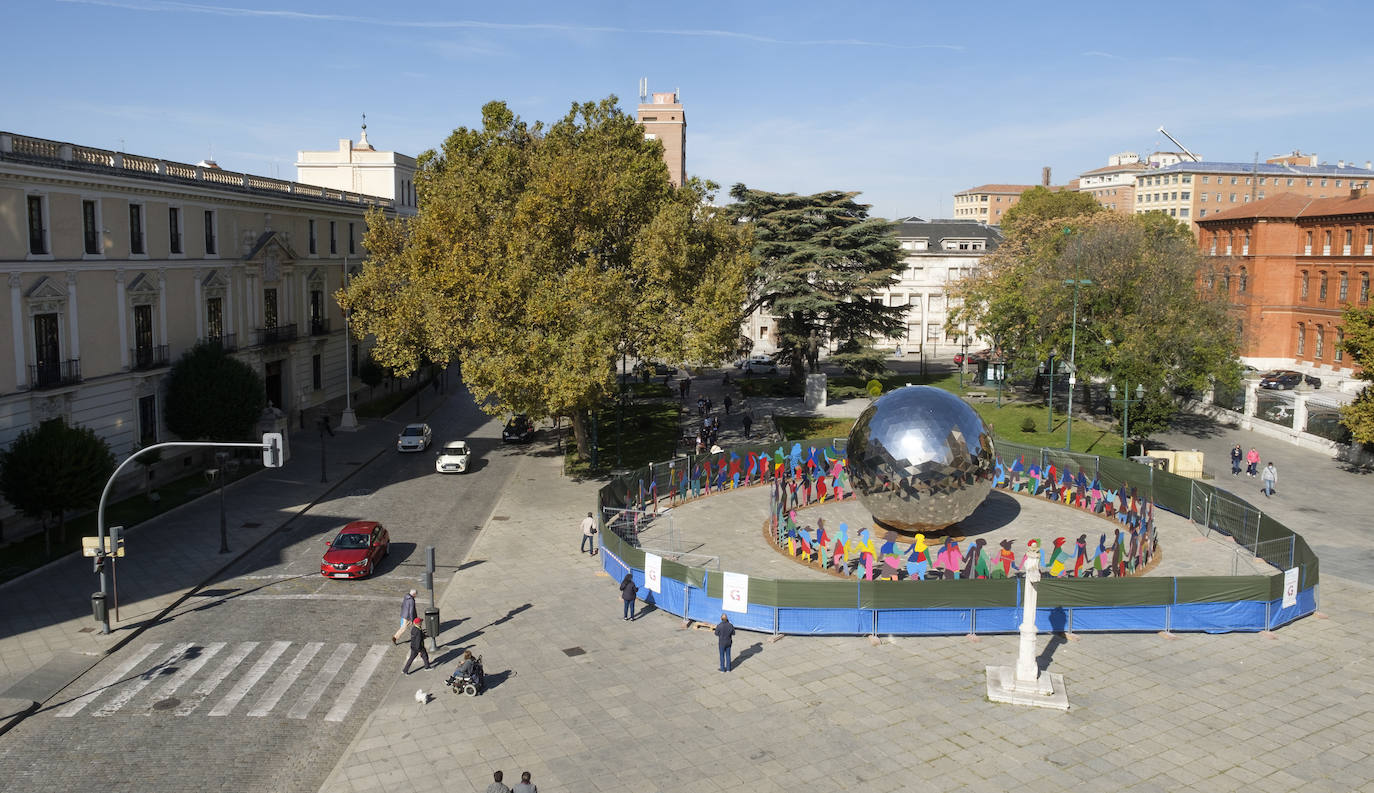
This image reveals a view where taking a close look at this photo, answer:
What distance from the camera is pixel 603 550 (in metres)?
27.8

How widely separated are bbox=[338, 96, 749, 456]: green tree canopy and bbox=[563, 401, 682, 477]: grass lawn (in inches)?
61.6

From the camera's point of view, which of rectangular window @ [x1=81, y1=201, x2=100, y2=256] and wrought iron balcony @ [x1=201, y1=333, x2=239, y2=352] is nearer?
rectangular window @ [x1=81, y1=201, x2=100, y2=256]

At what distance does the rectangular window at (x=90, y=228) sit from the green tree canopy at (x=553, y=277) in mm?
10398

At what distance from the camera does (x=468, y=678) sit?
63.3 ft

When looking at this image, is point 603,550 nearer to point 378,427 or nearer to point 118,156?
point 118,156

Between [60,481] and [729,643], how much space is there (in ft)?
67.1

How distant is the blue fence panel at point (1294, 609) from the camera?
22.8 m

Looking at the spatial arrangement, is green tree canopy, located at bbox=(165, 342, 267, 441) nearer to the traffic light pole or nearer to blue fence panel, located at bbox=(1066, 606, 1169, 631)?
the traffic light pole

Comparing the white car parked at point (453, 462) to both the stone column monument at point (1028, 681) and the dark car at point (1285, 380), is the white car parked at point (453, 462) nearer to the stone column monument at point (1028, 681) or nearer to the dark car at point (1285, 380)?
the stone column monument at point (1028, 681)

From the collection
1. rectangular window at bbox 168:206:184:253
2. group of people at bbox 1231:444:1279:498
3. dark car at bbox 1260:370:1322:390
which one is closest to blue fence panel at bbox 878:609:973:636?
group of people at bbox 1231:444:1279:498

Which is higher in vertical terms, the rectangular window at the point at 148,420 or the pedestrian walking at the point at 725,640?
the rectangular window at the point at 148,420

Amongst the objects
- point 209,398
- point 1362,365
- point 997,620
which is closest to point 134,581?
point 209,398

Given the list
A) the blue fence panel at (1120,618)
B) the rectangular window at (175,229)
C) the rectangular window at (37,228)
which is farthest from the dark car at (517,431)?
the blue fence panel at (1120,618)

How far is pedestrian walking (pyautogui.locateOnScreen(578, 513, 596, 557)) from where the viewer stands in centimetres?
2903
